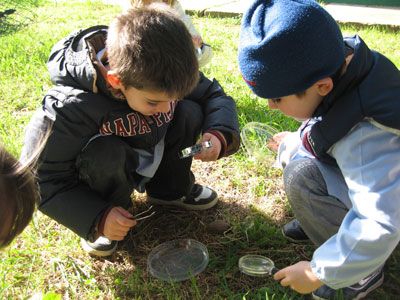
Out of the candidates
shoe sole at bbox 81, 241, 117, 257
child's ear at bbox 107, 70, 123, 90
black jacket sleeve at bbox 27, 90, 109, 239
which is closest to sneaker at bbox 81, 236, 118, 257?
shoe sole at bbox 81, 241, 117, 257

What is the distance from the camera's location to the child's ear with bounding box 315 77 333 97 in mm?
1219

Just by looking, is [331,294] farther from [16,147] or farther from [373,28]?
[373,28]

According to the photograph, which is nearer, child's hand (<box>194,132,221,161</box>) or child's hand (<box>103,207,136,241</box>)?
child's hand (<box>103,207,136,241</box>)

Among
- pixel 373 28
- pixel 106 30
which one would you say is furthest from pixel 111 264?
pixel 373 28

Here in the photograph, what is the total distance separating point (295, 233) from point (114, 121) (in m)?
0.73

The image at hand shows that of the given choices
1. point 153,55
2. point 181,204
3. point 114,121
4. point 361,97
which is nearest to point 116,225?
point 114,121

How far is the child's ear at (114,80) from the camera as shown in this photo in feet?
4.68

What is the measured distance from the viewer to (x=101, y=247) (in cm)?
166

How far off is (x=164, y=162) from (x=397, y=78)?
0.93 metres

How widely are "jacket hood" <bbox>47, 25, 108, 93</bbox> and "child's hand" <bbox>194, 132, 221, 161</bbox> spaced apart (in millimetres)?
420

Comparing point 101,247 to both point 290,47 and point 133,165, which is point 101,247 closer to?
point 133,165

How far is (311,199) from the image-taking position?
1.41 metres

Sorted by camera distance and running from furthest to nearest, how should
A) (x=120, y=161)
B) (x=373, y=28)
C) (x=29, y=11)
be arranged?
(x=29, y=11), (x=373, y=28), (x=120, y=161)

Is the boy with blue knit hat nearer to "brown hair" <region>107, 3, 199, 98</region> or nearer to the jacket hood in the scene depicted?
"brown hair" <region>107, 3, 199, 98</region>
